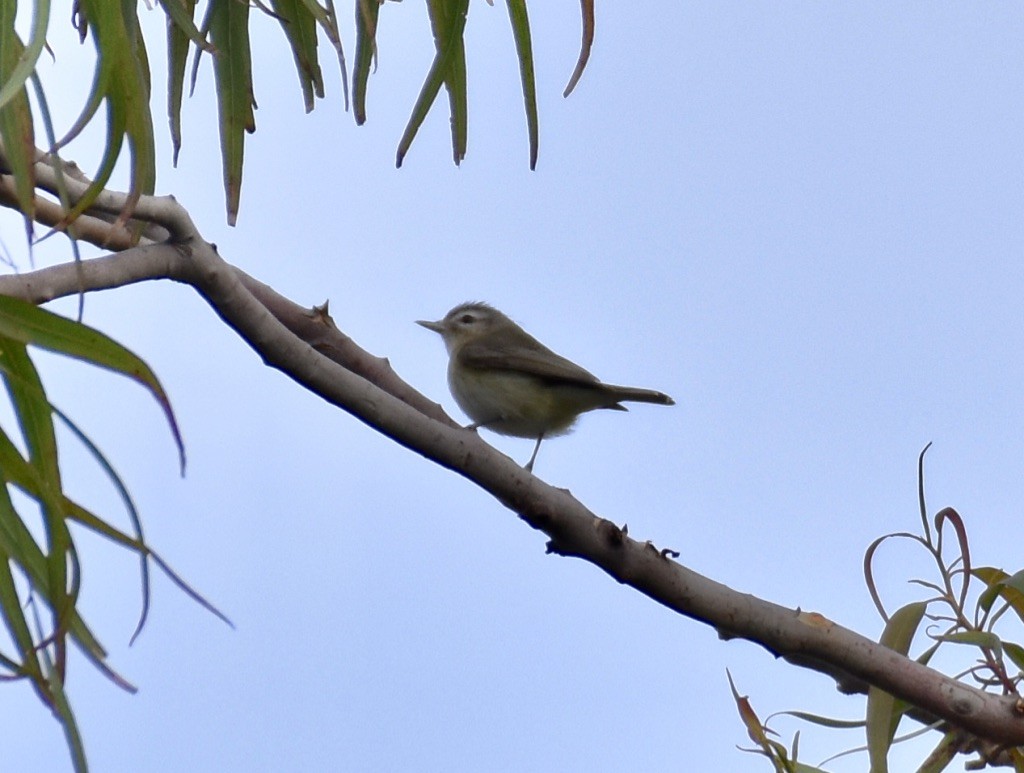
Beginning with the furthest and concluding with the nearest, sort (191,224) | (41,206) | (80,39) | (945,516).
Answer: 1. (80,39)
2. (945,516)
3. (41,206)
4. (191,224)

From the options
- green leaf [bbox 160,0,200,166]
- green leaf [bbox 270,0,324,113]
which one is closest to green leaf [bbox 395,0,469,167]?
green leaf [bbox 270,0,324,113]

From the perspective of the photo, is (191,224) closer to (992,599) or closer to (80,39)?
(80,39)

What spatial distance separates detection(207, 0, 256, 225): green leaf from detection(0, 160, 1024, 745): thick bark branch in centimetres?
32

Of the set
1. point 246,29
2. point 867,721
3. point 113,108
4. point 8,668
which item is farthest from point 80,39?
point 867,721

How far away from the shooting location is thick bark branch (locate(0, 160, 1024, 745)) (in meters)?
1.97

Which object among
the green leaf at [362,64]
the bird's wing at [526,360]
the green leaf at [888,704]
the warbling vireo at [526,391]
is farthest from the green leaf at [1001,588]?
the bird's wing at [526,360]

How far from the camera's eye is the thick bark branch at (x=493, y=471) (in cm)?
197

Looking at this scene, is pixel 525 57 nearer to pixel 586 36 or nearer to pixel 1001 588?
pixel 586 36

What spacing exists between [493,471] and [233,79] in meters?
1.09

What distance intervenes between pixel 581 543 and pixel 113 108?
95 centimetres

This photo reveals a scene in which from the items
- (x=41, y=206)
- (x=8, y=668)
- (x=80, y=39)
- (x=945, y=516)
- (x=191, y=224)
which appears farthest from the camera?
(x=80, y=39)

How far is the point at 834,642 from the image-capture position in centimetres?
231

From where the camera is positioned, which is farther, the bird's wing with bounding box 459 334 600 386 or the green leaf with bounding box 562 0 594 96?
the bird's wing with bounding box 459 334 600 386

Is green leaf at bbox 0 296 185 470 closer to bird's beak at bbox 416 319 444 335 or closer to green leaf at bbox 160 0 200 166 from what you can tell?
green leaf at bbox 160 0 200 166
